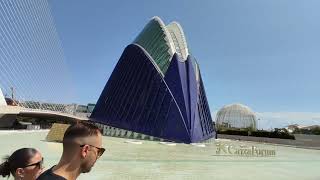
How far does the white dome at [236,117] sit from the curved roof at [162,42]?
133 feet

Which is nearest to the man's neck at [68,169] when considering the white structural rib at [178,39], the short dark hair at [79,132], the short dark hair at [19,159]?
the short dark hair at [79,132]

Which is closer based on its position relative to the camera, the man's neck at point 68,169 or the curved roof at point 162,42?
the man's neck at point 68,169

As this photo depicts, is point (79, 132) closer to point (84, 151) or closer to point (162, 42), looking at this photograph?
point (84, 151)

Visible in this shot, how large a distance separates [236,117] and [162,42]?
46098 mm

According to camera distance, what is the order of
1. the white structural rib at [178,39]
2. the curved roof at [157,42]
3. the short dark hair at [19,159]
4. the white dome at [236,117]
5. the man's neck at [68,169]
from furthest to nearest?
the white dome at [236,117], the white structural rib at [178,39], the curved roof at [157,42], the short dark hair at [19,159], the man's neck at [68,169]

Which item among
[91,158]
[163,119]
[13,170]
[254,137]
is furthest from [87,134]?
[254,137]

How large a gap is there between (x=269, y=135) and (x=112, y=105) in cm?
1894

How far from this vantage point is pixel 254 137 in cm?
4947

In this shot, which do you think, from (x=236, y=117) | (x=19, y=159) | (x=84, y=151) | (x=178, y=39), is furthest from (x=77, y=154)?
(x=236, y=117)

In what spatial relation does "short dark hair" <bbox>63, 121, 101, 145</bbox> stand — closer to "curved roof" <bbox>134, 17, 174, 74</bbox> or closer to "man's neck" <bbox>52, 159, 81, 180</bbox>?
"man's neck" <bbox>52, 159, 81, 180</bbox>

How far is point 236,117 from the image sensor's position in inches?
3297

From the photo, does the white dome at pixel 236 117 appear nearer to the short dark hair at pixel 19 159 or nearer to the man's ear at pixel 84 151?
the short dark hair at pixel 19 159

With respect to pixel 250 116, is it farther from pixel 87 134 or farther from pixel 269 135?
pixel 87 134

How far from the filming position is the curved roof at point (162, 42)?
39.2 meters
